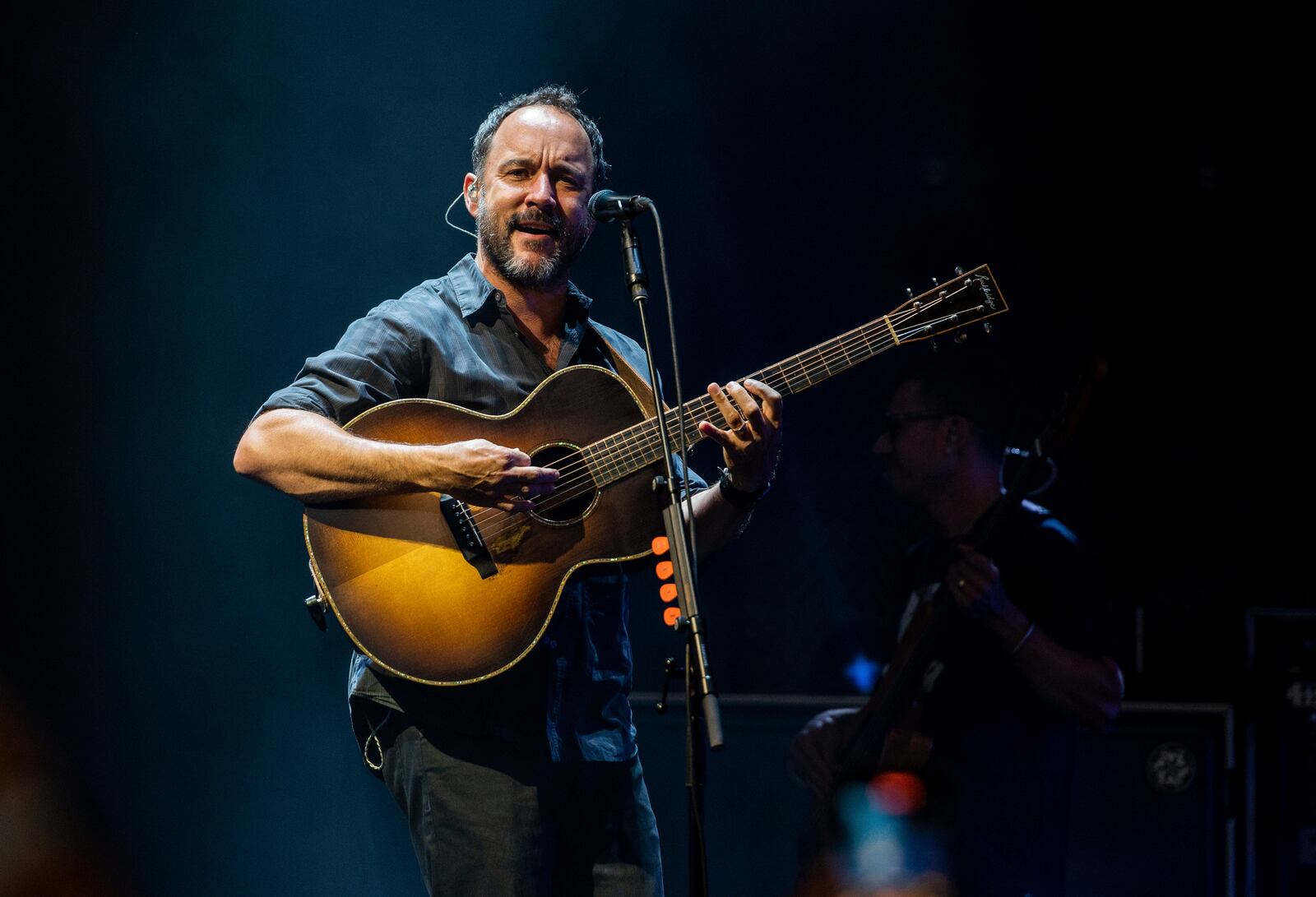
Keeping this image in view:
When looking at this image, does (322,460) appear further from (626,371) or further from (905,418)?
(905,418)

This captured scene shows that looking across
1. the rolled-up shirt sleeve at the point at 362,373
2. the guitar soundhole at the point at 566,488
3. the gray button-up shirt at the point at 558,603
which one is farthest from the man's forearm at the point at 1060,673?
the rolled-up shirt sleeve at the point at 362,373

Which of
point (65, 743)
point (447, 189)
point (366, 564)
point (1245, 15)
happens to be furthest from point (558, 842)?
point (1245, 15)

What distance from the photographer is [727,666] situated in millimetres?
4996

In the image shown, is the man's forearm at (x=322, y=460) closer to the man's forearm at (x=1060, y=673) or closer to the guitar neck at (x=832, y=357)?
the guitar neck at (x=832, y=357)

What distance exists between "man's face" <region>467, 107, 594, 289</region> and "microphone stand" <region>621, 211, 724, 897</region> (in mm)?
603

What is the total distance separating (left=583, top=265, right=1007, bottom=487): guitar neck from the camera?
259 centimetres

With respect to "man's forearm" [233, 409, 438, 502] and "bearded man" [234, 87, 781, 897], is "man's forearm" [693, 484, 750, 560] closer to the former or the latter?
"bearded man" [234, 87, 781, 897]

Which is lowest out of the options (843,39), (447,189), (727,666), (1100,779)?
(1100,779)

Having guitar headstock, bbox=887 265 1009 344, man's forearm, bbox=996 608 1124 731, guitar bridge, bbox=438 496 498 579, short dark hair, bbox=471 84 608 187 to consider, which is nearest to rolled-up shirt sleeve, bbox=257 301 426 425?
guitar bridge, bbox=438 496 498 579

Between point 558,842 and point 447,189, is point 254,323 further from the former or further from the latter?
point 558,842

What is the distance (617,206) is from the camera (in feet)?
7.61

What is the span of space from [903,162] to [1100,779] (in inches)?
108

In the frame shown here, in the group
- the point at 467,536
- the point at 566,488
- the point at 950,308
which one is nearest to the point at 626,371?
the point at 566,488

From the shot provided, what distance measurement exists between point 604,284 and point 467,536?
256 cm
